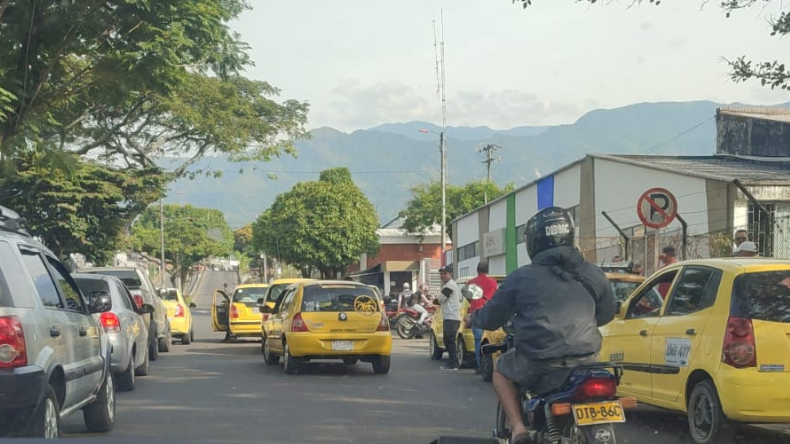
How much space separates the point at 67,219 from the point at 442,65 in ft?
59.1

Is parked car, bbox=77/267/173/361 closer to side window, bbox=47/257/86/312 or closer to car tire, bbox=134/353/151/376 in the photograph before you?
car tire, bbox=134/353/151/376

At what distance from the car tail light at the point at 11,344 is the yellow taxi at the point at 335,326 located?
8711mm

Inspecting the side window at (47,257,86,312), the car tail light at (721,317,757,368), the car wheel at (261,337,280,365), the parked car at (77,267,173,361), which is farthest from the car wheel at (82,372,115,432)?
the parked car at (77,267,173,361)

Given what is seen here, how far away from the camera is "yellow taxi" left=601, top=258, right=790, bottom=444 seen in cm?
732

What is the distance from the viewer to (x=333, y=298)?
15.0 meters

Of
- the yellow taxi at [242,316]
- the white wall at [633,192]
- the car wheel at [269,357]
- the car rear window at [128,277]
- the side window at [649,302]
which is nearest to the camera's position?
the side window at [649,302]

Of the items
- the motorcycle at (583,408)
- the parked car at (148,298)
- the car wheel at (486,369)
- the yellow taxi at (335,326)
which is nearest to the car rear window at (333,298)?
the yellow taxi at (335,326)

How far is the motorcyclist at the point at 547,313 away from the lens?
5.41 meters

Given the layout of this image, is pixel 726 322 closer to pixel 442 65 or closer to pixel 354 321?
pixel 354 321

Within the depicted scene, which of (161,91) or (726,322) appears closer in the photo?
(726,322)

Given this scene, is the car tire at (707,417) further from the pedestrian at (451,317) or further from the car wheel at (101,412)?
the pedestrian at (451,317)

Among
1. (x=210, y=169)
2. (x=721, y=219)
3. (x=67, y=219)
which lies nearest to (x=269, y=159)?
(x=210, y=169)

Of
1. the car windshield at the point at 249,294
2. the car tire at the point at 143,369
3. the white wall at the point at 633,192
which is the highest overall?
the white wall at the point at 633,192

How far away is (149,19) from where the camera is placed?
1205 cm
